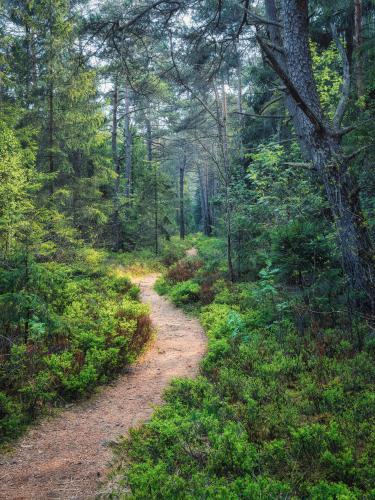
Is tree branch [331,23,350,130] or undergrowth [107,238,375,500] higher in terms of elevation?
tree branch [331,23,350,130]

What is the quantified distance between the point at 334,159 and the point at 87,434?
5.97 metres

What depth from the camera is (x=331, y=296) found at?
7055mm

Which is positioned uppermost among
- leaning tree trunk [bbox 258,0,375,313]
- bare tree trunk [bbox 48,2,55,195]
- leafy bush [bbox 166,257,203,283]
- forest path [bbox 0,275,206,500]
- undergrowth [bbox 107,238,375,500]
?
bare tree trunk [bbox 48,2,55,195]

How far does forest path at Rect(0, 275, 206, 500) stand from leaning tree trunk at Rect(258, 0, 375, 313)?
3716 millimetres

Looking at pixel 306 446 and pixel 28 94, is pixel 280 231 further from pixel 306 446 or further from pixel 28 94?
pixel 28 94

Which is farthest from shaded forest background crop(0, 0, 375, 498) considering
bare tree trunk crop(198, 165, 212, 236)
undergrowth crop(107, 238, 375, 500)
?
bare tree trunk crop(198, 165, 212, 236)

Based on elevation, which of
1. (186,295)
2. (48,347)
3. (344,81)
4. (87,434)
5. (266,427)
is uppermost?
(344,81)

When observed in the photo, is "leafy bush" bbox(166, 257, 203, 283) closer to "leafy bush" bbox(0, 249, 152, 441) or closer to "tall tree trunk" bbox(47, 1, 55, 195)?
"leafy bush" bbox(0, 249, 152, 441)

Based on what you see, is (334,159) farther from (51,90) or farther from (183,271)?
(51,90)

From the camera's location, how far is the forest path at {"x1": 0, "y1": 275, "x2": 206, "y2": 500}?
3.67 metres

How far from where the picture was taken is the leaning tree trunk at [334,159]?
5.86 metres

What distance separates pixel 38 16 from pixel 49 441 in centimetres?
1301

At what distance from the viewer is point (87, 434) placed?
185 inches

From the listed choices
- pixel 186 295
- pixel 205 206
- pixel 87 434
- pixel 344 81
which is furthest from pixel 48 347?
pixel 205 206
